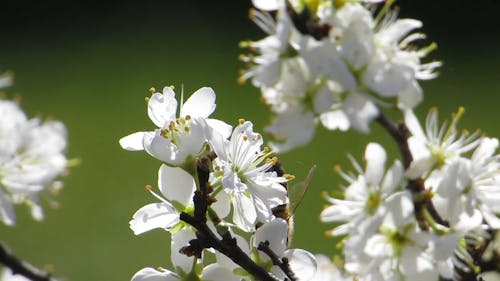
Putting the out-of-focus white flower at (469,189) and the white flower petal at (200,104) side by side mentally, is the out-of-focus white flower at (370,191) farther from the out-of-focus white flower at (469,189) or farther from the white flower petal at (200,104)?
the white flower petal at (200,104)

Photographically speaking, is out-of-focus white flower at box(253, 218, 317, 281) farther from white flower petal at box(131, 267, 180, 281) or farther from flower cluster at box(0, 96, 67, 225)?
flower cluster at box(0, 96, 67, 225)

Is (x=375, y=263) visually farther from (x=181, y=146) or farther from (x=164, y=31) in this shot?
(x=164, y=31)

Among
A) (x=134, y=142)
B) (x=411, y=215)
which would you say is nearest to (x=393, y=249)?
(x=411, y=215)

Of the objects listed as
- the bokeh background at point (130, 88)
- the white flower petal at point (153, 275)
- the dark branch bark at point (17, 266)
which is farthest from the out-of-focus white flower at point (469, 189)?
the bokeh background at point (130, 88)

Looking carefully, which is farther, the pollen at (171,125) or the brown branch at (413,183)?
the pollen at (171,125)

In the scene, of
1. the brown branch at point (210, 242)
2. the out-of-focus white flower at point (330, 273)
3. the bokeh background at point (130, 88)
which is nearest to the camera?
the brown branch at point (210, 242)

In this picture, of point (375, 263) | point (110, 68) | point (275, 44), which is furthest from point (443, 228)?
→ point (110, 68)

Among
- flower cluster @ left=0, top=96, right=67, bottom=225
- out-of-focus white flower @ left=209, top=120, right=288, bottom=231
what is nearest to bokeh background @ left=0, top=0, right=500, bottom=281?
flower cluster @ left=0, top=96, right=67, bottom=225
